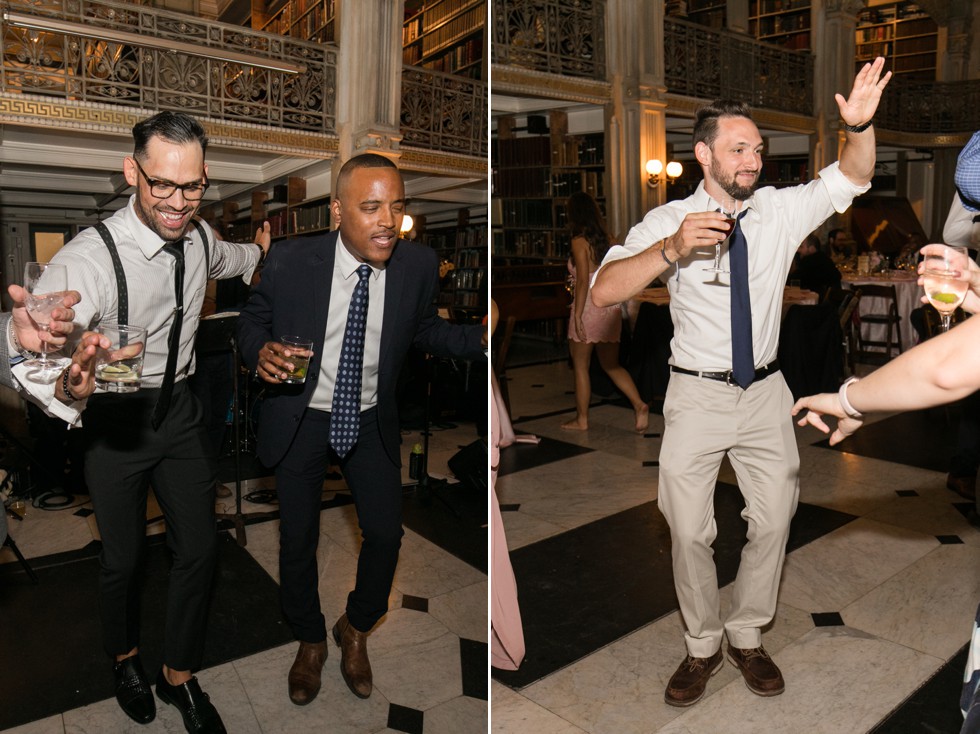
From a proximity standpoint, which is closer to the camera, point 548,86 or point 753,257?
point 753,257

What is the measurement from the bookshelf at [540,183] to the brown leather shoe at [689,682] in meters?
8.94

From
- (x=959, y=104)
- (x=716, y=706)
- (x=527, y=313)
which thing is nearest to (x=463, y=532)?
(x=716, y=706)

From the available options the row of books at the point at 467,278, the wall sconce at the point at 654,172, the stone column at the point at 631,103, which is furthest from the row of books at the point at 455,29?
the row of books at the point at 467,278

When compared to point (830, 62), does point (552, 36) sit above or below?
below

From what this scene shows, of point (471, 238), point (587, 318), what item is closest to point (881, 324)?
point (587, 318)

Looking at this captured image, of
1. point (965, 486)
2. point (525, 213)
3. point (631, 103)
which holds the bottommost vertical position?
point (965, 486)

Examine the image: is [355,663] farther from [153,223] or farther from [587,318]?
[587,318]

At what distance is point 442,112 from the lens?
9.55m

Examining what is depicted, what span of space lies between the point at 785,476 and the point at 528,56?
7689 millimetres

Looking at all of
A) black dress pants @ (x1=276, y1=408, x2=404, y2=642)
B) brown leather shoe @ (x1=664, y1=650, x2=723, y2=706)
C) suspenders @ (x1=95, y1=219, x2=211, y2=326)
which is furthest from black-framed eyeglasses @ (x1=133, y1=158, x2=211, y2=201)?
brown leather shoe @ (x1=664, y1=650, x2=723, y2=706)

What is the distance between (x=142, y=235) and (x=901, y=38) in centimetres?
1733

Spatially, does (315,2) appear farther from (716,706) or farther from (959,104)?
(959,104)

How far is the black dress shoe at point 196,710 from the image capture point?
89.0 inches

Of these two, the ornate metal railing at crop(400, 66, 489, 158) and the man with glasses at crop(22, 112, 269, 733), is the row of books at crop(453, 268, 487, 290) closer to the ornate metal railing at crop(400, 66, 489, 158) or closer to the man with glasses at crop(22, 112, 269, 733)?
the ornate metal railing at crop(400, 66, 489, 158)
